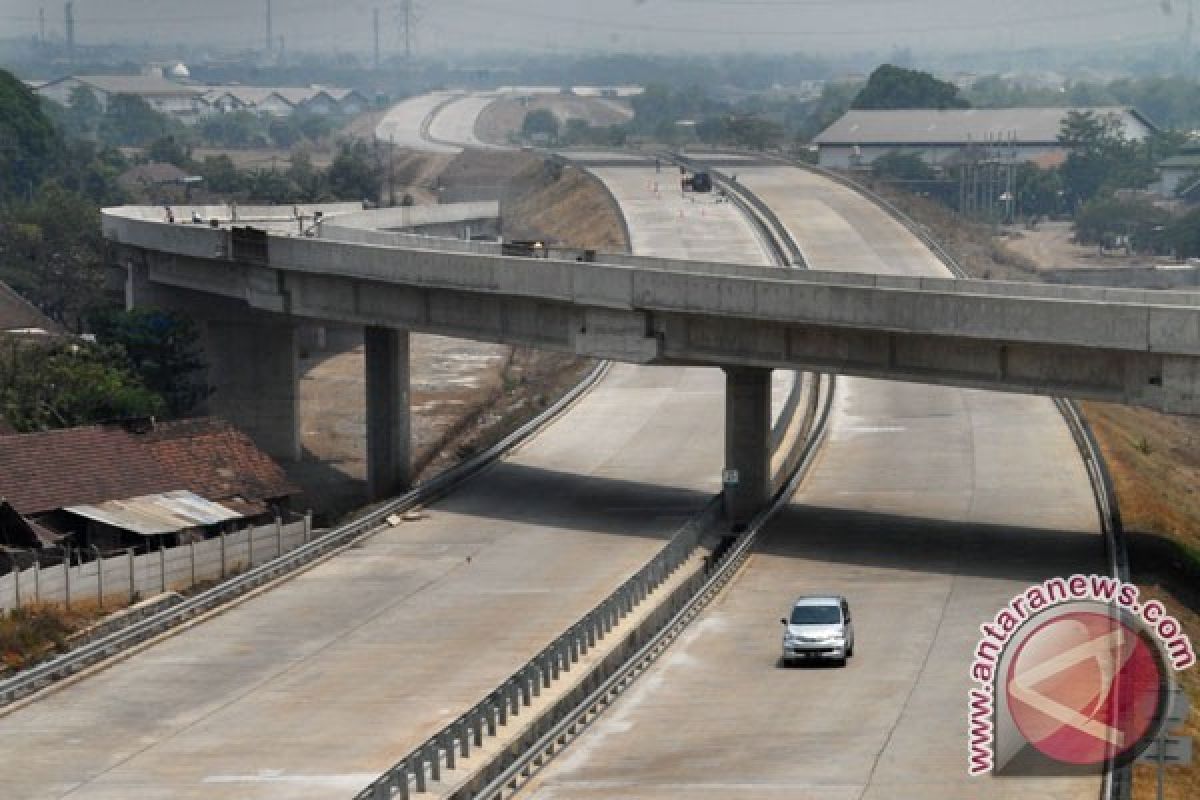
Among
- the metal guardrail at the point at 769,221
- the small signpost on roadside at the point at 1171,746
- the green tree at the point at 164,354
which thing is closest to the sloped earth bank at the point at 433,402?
the green tree at the point at 164,354

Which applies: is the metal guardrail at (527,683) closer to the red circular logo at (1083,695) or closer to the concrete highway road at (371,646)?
the concrete highway road at (371,646)

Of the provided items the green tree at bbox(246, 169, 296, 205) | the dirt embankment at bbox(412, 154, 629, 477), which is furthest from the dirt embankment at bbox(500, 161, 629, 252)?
the green tree at bbox(246, 169, 296, 205)

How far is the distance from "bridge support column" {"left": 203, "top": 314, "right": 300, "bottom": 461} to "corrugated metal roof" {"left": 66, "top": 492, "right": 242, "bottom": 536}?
23.1 meters

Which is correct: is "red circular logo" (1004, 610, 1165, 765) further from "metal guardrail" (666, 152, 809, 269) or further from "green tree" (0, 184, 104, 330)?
"green tree" (0, 184, 104, 330)

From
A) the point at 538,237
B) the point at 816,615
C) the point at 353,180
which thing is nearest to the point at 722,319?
the point at 816,615

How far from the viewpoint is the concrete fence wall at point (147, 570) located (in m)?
50.5

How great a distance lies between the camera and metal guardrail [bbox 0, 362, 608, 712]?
43500 mm

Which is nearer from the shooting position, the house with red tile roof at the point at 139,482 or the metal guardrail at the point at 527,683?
the metal guardrail at the point at 527,683

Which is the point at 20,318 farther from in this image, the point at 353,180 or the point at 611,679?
the point at 353,180

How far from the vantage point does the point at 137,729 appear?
132ft

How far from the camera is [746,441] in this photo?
60.4 m

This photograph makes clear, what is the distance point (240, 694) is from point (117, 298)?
68347 mm

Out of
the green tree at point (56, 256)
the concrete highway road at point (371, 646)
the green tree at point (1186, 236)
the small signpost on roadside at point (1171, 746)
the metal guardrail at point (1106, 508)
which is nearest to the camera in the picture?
the small signpost on roadside at point (1171, 746)

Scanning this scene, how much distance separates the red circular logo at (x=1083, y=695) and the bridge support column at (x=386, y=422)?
35.5 metres
